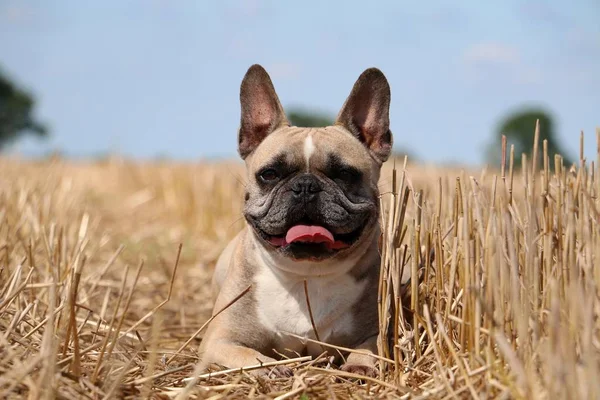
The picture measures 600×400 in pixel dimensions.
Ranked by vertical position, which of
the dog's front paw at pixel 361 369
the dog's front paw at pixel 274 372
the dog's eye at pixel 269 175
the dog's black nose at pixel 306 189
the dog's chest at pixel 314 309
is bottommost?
the dog's front paw at pixel 361 369

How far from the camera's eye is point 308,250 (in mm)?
3512

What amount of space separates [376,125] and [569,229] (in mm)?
1622

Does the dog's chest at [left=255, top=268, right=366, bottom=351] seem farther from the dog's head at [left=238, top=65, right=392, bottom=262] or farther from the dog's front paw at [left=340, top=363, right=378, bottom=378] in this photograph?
the dog's front paw at [left=340, top=363, right=378, bottom=378]

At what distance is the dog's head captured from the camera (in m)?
3.51

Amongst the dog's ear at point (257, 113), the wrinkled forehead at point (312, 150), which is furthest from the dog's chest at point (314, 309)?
the dog's ear at point (257, 113)

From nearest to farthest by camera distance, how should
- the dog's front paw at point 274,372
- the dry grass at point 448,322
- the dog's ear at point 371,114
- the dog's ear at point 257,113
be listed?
the dry grass at point 448,322, the dog's front paw at point 274,372, the dog's ear at point 371,114, the dog's ear at point 257,113

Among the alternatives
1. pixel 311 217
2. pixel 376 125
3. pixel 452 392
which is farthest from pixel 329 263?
pixel 452 392

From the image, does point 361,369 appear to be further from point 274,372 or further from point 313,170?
point 313,170

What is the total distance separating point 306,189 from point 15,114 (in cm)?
5195

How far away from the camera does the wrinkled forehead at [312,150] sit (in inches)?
147

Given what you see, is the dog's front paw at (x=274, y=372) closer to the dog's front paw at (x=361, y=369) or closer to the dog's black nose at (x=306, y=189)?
the dog's front paw at (x=361, y=369)

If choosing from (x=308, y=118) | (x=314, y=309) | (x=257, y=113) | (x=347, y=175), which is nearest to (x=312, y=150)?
(x=347, y=175)

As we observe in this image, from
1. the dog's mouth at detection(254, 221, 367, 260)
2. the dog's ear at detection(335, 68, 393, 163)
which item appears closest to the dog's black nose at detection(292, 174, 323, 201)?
the dog's mouth at detection(254, 221, 367, 260)

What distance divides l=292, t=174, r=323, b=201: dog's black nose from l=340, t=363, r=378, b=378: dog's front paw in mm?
829
